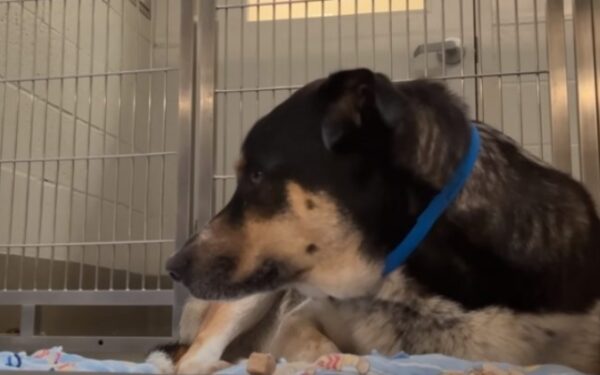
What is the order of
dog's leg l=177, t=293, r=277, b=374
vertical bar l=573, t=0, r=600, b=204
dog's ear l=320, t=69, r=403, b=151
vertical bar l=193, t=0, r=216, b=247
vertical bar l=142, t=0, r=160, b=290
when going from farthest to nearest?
vertical bar l=142, t=0, r=160, b=290 < vertical bar l=193, t=0, r=216, b=247 < vertical bar l=573, t=0, r=600, b=204 < dog's leg l=177, t=293, r=277, b=374 < dog's ear l=320, t=69, r=403, b=151

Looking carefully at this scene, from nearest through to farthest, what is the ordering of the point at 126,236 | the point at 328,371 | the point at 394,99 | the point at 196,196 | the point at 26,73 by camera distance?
1. the point at 328,371
2. the point at 394,99
3. the point at 196,196
4. the point at 26,73
5. the point at 126,236

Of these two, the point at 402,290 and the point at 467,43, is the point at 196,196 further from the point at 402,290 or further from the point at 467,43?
the point at 467,43

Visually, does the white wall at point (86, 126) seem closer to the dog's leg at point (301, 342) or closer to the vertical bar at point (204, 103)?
the vertical bar at point (204, 103)

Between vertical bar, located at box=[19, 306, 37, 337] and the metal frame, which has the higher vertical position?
the metal frame

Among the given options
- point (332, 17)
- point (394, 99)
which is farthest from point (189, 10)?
point (394, 99)

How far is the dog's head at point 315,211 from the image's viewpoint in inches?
44.8

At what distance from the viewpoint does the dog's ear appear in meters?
1.11

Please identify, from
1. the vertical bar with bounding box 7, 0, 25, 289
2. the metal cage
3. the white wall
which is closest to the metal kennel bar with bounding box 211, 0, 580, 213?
the metal cage

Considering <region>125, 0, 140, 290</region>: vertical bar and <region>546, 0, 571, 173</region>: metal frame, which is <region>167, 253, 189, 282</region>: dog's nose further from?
<region>125, 0, 140, 290</region>: vertical bar

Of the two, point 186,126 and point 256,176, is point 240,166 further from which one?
point 186,126

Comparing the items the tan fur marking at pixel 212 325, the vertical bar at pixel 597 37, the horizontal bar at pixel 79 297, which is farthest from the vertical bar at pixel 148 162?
the vertical bar at pixel 597 37

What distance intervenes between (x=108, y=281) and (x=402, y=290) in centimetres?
159

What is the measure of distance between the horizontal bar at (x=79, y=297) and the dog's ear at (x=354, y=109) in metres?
1.07

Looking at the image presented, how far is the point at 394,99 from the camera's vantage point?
1.10 metres
